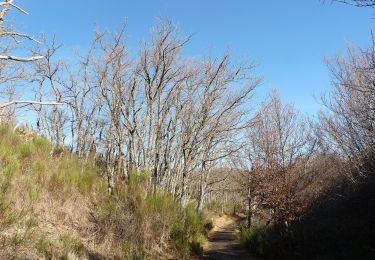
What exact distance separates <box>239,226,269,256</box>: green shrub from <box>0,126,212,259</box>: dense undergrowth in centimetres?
325

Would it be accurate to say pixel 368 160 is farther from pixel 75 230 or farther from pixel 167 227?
pixel 75 230

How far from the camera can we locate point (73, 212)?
9.28 m

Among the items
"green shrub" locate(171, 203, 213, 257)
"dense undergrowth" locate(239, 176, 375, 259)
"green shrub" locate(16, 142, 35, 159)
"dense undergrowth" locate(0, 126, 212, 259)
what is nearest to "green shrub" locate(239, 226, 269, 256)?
"dense undergrowth" locate(239, 176, 375, 259)

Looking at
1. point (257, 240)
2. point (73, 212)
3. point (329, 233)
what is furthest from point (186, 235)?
point (329, 233)

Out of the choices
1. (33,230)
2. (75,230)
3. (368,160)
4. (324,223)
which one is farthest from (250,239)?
(33,230)

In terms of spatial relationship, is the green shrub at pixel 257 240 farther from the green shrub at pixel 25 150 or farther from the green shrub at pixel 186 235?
the green shrub at pixel 25 150

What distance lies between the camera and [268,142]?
14.8 meters

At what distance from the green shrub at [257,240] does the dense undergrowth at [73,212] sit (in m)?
3.25

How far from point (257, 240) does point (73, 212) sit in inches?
335

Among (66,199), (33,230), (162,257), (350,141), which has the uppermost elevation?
(350,141)

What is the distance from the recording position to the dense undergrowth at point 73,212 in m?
7.27

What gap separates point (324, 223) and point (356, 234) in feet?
7.78

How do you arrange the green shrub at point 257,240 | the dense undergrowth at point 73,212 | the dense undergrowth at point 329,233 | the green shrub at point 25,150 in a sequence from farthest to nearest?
the green shrub at point 257,240, the dense undergrowth at point 329,233, the green shrub at point 25,150, the dense undergrowth at point 73,212

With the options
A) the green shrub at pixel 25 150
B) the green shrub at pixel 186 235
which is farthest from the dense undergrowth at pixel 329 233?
the green shrub at pixel 25 150
